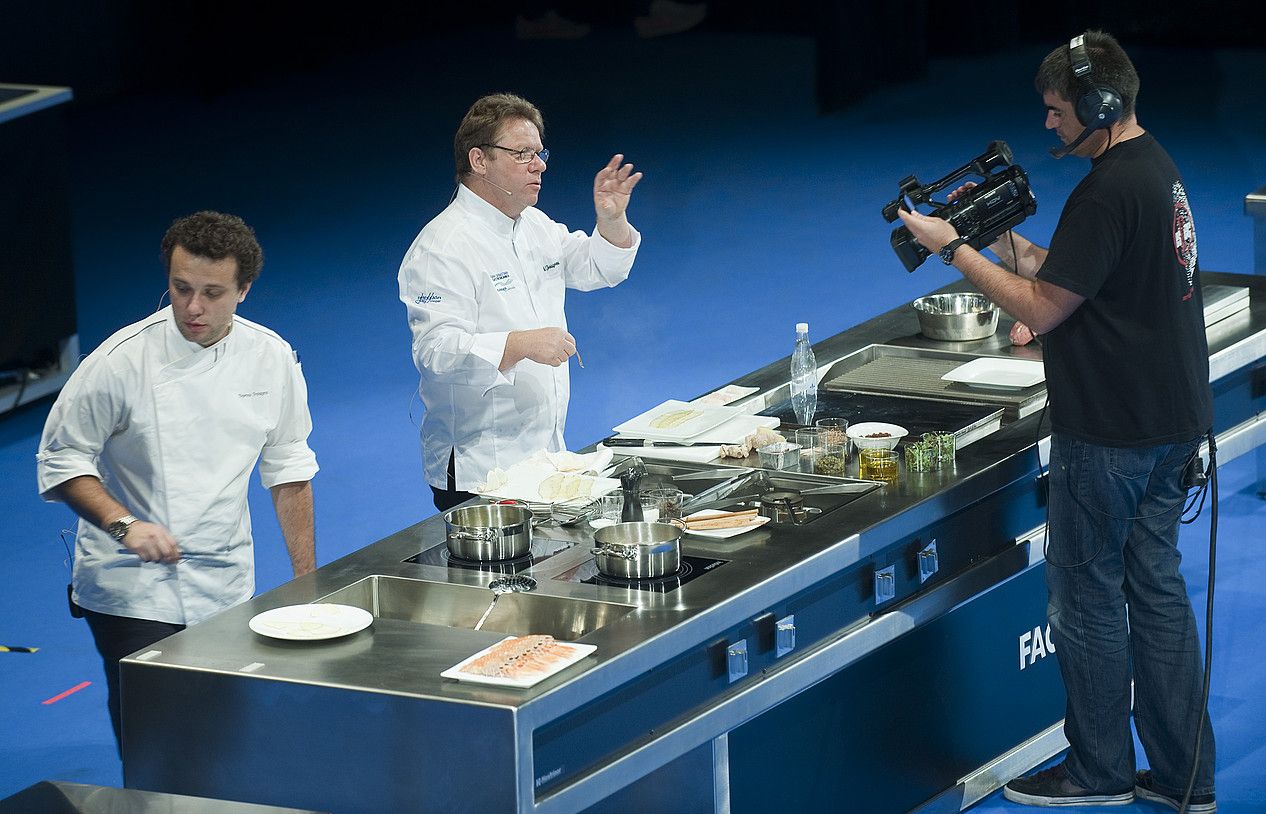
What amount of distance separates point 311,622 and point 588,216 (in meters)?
7.70

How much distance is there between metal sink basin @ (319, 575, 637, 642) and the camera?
3299mm

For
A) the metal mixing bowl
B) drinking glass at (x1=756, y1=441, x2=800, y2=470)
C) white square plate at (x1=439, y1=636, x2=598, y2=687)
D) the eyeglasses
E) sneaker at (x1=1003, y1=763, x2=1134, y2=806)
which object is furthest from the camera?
the metal mixing bowl

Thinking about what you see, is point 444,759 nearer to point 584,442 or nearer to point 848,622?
point 848,622

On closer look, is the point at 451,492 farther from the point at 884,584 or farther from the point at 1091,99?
the point at 1091,99

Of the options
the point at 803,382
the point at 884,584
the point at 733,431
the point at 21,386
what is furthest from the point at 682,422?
the point at 21,386

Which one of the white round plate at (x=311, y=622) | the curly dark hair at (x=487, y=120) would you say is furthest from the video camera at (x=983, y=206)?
the white round plate at (x=311, y=622)

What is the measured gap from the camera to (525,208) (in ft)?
15.3

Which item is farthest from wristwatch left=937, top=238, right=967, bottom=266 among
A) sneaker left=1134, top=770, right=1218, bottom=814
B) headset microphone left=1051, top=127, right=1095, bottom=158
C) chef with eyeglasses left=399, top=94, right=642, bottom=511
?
sneaker left=1134, top=770, right=1218, bottom=814

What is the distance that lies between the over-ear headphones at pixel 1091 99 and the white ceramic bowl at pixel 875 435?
793 millimetres

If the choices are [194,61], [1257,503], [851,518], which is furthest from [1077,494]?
[194,61]

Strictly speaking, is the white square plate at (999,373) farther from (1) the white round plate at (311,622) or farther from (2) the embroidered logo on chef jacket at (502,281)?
(1) the white round plate at (311,622)

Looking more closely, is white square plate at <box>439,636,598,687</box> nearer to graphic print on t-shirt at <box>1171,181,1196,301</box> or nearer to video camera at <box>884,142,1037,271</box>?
video camera at <box>884,142,1037,271</box>

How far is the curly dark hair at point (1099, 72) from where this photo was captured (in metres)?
3.77

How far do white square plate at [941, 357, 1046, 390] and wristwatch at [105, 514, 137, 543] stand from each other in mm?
2038
